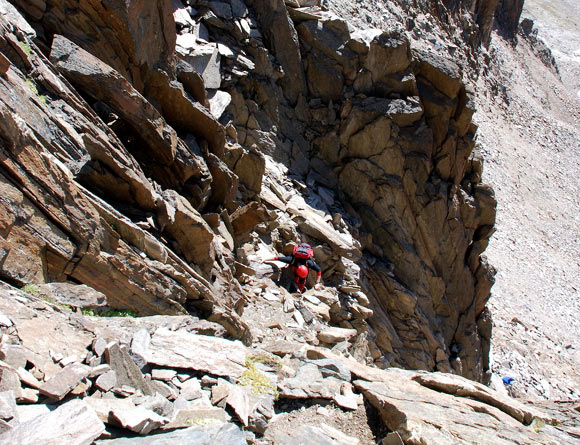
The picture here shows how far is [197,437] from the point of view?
4965mm

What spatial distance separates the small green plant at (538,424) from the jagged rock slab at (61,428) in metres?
7.32

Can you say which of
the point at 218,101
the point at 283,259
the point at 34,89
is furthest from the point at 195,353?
the point at 218,101

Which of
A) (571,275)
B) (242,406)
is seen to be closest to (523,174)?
(571,275)

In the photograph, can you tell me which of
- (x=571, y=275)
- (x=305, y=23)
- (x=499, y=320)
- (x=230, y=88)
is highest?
(x=305, y=23)

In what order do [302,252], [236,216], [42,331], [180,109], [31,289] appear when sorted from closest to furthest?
[42,331] → [31,289] → [180,109] → [236,216] → [302,252]

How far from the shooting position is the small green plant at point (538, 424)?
8.14m

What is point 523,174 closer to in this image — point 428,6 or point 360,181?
point 428,6

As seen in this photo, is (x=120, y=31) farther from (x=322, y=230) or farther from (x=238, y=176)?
(x=322, y=230)

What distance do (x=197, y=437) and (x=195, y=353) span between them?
2106 mm

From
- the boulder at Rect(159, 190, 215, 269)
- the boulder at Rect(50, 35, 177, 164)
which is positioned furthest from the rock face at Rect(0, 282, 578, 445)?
the boulder at Rect(50, 35, 177, 164)

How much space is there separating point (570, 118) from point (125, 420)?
7290 cm

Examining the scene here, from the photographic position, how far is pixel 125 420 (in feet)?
15.4

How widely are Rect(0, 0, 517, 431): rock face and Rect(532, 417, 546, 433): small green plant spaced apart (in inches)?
139

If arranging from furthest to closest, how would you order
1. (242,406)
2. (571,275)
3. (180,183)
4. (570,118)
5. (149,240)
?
(570,118)
(571,275)
(180,183)
(149,240)
(242,406)
